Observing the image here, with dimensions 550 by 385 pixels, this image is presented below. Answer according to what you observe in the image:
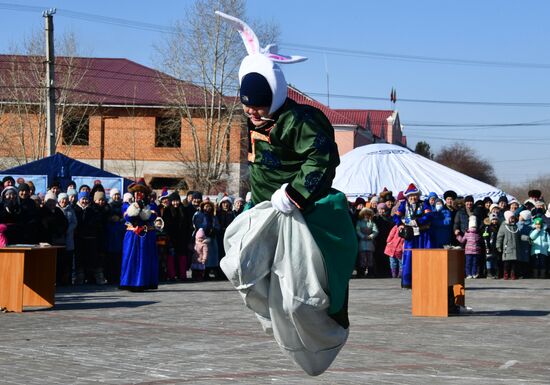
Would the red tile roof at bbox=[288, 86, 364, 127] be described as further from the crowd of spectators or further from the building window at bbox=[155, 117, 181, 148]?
the crowd of spectators

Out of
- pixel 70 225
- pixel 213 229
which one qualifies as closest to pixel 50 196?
pixel 70 225

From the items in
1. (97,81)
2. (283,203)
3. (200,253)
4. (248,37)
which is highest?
(97,81)

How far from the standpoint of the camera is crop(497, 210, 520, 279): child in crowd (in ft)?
81.6

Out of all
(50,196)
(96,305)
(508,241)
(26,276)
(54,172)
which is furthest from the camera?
(508,241)

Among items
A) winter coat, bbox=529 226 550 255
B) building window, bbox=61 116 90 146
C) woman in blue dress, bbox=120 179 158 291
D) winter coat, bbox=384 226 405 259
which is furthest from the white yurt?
building window, bbox=61 116 90 146

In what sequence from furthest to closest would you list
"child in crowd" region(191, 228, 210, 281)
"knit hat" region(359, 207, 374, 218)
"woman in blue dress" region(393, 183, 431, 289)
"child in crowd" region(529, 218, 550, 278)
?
"knit hat" region(359, 207, 374, 218)
"child in crowd" region(529, 218, 550, 278)
"child in crowd" region(191, 228, 210, 281)
"woman in blue dress" region(393, 183, 431, 289)

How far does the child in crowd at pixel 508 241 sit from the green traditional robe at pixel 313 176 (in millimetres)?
19211

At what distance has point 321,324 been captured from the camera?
6.19 meters

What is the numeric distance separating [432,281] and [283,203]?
9553 millimetres

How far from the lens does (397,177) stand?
31375 millimetres

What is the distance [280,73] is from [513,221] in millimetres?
19620

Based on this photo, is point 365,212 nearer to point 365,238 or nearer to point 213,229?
point 365,238

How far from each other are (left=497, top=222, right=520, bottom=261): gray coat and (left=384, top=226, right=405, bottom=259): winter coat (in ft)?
8.60

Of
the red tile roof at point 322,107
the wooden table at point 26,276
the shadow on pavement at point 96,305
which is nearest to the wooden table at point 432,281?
the shadow on pavement at point 96,305
